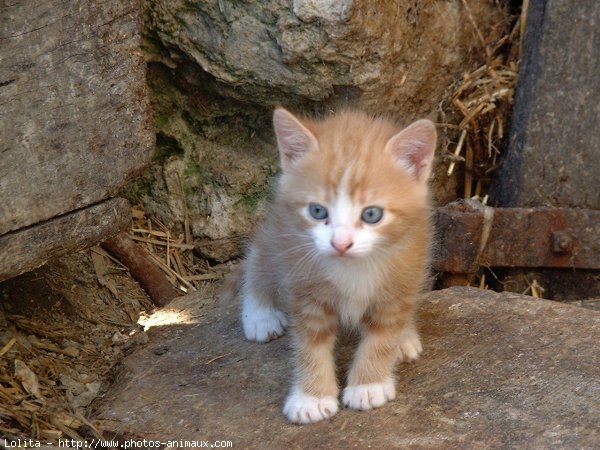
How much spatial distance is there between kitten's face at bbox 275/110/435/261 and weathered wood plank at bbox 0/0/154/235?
572 millimetres

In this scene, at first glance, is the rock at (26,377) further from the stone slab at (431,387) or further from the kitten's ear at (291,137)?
the kitten's ear at (291,137)

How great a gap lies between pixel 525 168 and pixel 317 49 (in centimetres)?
114

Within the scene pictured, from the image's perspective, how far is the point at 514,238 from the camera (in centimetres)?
355

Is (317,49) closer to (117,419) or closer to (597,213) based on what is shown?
(597,213)

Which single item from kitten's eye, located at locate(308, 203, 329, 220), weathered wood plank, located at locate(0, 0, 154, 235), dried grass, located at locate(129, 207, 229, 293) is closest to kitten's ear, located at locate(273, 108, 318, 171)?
kitten's eye, located at locate(308, 203, 329, 220)

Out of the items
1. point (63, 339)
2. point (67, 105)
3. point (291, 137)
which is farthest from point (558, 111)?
point (63, 339)

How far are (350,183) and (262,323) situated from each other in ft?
2.91

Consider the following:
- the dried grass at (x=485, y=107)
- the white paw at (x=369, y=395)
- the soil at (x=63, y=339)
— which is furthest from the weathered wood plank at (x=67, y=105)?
the dried grass at (x=485, y=107)

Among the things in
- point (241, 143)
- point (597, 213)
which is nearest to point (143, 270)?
point (241, 143)

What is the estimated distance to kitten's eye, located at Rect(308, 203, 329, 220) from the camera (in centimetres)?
248

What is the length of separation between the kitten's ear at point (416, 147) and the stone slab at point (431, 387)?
669 millimetres

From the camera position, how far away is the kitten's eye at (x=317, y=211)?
2477 mm

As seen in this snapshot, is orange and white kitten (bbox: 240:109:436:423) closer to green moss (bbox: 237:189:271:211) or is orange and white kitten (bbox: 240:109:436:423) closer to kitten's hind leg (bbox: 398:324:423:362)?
kitten's hind leg (bbox: 398:324:423:362)

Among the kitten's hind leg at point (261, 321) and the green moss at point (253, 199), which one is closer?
the kitten's hind leg at point (261, 321)
